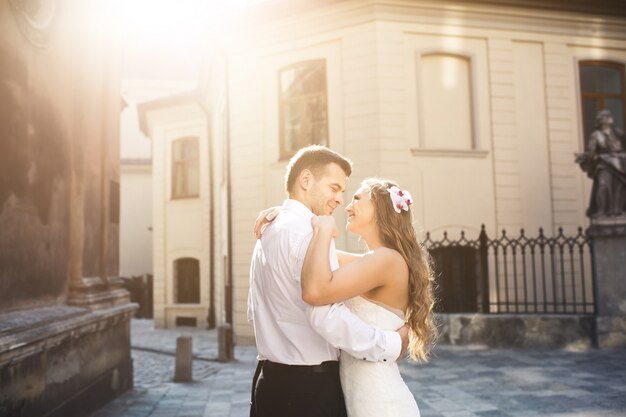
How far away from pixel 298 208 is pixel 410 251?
0.68m

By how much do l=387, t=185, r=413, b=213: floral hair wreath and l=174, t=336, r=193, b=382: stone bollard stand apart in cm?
694

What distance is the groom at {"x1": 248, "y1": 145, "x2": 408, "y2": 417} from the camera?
8.64 ft

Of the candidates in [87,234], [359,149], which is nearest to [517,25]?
[359,149]

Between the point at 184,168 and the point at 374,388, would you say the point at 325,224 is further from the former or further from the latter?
the point at 184,168

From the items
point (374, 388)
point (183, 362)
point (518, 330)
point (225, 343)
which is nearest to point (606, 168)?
point (518, 330)

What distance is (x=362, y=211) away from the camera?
10.5 feet

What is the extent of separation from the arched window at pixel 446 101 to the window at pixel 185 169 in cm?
987

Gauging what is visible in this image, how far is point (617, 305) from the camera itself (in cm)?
1070

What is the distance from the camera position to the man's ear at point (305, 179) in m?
2.86

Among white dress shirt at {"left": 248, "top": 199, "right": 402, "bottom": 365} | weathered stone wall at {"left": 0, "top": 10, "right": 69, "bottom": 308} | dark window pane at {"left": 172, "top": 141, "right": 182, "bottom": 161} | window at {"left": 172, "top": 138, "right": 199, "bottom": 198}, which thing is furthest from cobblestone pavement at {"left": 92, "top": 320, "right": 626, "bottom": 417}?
dark window pane at {"left": 172, "top": 141, "right": 182, "bottom": 161}

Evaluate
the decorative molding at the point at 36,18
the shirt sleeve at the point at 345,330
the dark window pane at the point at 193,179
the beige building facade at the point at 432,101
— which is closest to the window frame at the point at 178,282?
the dark window pane at the point at 193,179

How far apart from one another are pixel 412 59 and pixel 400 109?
1.24 m

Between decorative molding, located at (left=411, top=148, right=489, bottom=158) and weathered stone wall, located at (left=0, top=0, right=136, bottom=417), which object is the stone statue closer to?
decorative molding, located at (left=411, top=148, right=489, bottom=158)

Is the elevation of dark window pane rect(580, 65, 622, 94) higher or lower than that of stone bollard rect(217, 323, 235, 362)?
higher
